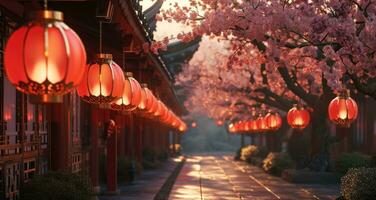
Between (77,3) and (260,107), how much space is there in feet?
105

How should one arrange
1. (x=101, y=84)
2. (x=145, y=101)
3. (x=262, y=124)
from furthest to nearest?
1. (x=262, y=124)
2. (x=145, y=101)
3. (x=101, y=84)

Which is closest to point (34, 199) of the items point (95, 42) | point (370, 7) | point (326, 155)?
point (95, 42)

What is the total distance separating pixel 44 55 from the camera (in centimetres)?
698

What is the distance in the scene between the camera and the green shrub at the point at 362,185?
16141 mm

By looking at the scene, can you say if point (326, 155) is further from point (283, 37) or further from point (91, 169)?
point (91, 169)

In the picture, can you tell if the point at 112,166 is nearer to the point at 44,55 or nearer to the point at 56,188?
the point at 56,188

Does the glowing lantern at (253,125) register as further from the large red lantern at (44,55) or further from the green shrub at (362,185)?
the large red lantern at (44,55)

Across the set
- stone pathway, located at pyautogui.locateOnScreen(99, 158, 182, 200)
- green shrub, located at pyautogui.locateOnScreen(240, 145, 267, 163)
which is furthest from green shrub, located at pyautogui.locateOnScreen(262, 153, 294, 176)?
green shrub, located at pyautogui.locateOnScreen(240, 145, 267, 163)

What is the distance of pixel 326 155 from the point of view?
30906 millimetres

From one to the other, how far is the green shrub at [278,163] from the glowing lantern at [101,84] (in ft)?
82.4

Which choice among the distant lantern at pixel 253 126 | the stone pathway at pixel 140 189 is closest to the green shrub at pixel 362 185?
the stone pathway at pixel 140 189

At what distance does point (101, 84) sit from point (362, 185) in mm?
7285

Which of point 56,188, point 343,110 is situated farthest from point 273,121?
point 56,188

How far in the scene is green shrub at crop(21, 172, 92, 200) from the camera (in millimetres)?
12852
